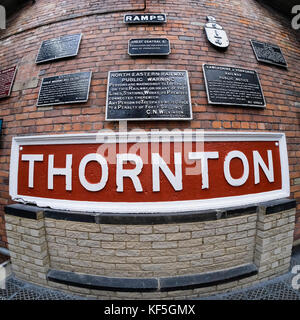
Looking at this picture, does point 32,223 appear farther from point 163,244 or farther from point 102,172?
point 163,244

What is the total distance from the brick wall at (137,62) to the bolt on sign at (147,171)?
0.71 feet

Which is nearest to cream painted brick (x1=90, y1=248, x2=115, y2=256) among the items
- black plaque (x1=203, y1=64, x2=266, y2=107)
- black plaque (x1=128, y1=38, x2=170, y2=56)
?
black plaque (x1=203, y1=64, x2=266, y2=107)

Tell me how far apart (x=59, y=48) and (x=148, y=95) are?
1.64m

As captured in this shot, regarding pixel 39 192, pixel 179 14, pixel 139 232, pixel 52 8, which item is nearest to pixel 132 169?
pixel 139 232

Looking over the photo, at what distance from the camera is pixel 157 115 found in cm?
179

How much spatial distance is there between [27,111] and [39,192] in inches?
46.4

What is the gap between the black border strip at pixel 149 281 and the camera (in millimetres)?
1604

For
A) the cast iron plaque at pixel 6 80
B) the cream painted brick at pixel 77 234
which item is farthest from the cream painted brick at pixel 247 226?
the cast iron plaque at pixel 6 80

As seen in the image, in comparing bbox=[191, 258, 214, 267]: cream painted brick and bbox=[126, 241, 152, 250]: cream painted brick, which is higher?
bbox=[126, 241, 152, 250]: cream painted brick

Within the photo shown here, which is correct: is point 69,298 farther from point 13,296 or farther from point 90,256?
point 13,296

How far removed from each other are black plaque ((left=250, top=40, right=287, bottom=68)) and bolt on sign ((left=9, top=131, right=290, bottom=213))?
1.48 metres

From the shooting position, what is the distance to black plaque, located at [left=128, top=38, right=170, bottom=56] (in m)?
2.03

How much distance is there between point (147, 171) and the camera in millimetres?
1680

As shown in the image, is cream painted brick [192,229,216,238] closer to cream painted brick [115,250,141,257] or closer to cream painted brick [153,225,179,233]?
cream painted brick [153,225,179,233]
